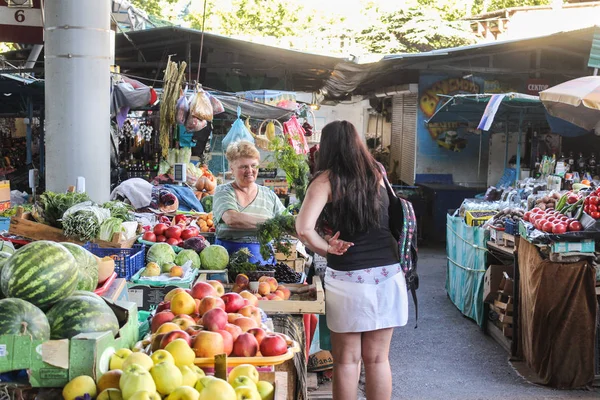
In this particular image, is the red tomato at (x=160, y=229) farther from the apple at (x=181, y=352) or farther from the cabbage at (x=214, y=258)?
the apple at (x=181, y=352)

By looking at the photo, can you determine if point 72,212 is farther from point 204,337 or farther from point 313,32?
point 313,32

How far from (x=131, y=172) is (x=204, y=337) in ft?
35.3

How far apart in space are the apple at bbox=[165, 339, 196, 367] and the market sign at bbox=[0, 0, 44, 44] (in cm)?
544

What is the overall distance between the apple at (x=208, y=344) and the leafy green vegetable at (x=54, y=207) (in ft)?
9.41

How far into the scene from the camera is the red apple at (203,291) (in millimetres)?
3738

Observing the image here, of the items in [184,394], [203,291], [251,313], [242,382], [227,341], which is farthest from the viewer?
[203,291]

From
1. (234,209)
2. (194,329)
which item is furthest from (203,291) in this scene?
(234,209)

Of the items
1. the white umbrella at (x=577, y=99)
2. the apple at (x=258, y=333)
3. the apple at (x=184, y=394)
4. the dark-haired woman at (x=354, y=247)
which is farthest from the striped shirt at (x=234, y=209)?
the white umbrella at (x=577, y=99)

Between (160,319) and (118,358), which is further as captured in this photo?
(160,319)

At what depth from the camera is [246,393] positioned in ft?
8.20

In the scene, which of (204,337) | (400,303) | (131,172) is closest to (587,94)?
(400,303)

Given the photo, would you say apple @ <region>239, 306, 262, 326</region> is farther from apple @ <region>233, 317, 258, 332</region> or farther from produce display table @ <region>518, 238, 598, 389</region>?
produce display table @ <region>518, 238, 598, 389</region>

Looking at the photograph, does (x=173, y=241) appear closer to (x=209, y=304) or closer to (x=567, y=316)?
(x=209, y=304)

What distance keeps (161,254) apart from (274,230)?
88 centimetres
